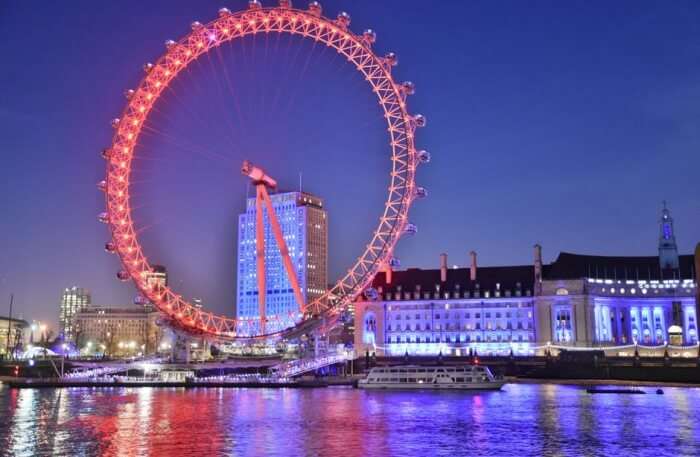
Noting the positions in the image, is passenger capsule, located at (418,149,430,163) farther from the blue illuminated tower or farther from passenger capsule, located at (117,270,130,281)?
the blue illuminated tower

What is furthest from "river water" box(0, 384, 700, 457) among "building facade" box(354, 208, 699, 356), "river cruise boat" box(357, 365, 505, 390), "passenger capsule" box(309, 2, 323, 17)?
"building facade" box(354, 208, 699, 356)

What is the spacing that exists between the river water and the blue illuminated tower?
6101cm

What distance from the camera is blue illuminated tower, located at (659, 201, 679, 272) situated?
5059 inches

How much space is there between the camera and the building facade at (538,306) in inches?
4872

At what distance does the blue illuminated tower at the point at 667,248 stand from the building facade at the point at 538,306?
0.54 ft

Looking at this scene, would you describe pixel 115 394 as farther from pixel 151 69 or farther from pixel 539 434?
pixel 539 434

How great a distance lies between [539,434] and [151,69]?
43794 millimetres

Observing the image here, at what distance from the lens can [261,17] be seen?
64.6m

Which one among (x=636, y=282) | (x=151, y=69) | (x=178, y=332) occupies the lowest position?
(x=178, y=332)

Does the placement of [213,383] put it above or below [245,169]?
below

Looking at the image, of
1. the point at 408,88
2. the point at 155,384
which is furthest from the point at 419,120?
the point at 155,384

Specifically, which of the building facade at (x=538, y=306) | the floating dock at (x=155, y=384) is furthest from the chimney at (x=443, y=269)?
the floating dock at (x=155, y=384)

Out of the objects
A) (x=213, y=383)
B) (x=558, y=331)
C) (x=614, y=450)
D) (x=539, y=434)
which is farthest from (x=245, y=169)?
(x=558, y=331)

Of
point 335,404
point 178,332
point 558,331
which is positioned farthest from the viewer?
point 558,331
